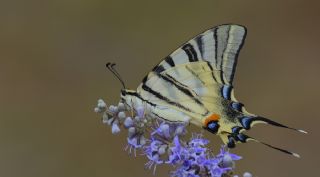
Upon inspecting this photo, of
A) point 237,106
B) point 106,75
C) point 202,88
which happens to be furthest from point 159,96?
point 106,75

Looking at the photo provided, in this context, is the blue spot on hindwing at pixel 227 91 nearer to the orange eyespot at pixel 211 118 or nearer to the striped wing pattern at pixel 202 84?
the striped wing pattern at pixel 202 84

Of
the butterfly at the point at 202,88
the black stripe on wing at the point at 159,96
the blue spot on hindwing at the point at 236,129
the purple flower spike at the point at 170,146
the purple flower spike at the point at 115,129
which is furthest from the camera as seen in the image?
the black stripe on wing at the point at 159,96

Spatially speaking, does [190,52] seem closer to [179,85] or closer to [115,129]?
[179,85]

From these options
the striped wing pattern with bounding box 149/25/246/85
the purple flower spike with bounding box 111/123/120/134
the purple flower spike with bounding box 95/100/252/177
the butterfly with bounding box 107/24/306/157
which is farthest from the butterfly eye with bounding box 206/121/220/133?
the purple flower spike with bounding box 111/123/120/134

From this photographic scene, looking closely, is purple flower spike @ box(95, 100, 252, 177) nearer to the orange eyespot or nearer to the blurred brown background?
the orange eyespot

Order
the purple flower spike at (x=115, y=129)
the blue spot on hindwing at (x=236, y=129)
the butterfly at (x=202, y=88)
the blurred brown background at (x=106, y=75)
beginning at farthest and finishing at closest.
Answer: the blurred brown background at (x=106, y=75) → the butterfly at (x=202, y=88) → the blue spot on hindwing at (x=236, y=129) → the purple flower spike at (x=115, y=129)

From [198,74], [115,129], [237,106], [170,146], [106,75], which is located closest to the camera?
[170,146]

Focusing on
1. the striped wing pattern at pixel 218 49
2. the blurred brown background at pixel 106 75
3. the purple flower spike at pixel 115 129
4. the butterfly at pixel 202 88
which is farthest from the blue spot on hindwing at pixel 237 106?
the blurred brown background at pixel 106 75
